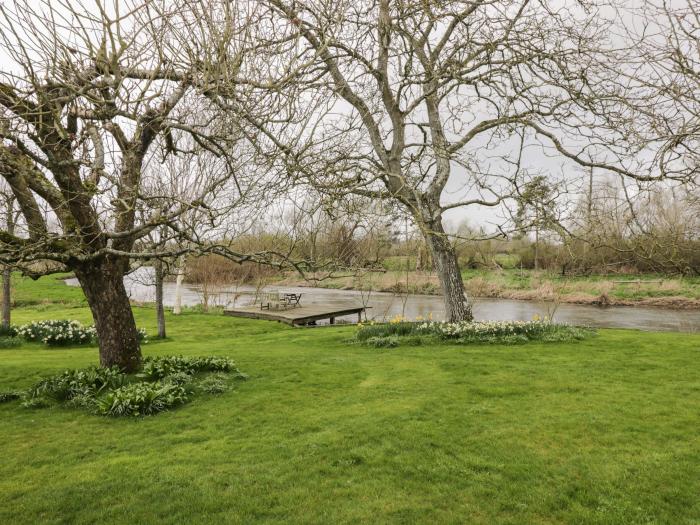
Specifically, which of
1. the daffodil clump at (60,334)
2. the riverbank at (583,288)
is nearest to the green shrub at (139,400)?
the daffodil clump at (60,334)

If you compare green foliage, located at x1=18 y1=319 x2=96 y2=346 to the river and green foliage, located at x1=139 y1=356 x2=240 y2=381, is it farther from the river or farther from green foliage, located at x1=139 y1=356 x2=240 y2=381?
green foliage, located at x1=139 y1=356 x2=240 y2=381

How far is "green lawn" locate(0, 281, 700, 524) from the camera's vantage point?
4223 millimetres

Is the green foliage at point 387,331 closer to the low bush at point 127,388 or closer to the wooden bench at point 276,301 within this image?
the low bush at point 127,388

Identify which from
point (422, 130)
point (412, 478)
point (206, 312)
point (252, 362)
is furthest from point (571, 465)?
point (206, 312)

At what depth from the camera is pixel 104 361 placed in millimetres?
8117

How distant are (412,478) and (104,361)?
581cm

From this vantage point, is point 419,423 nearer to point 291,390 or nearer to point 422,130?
point 291,390

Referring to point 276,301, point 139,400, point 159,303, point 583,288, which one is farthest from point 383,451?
point 583,288

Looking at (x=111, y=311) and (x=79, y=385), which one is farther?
(x=111, y=311)

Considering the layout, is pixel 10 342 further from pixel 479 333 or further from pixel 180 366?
pixel 479 333

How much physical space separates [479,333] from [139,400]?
326 inches

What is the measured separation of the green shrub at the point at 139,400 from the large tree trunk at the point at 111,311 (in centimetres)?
96

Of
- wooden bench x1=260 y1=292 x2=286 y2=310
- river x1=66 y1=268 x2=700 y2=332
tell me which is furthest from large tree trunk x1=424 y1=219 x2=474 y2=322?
wooden bench x1=260 y1=292 x2=286 y2=310

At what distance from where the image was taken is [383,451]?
17.4 ft
